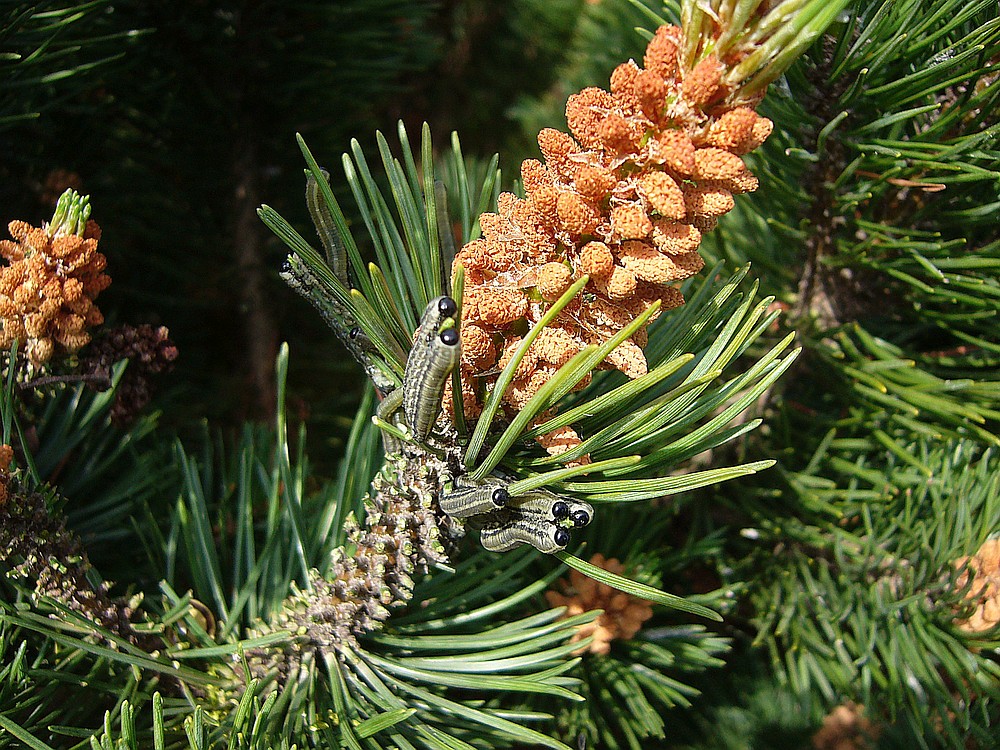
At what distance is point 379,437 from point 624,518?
0.23 meters

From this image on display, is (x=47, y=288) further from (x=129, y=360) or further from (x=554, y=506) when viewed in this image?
(x=554, y=506)

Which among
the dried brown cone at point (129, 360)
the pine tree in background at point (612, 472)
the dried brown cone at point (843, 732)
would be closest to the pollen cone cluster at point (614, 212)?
the pine tree in background at point (612, 472)

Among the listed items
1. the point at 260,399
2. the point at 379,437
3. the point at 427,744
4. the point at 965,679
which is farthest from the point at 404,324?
the point at 965,679

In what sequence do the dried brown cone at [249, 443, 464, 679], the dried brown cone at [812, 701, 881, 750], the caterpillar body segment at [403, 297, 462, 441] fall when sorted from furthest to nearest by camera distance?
the dried brown cone at [812, 701, 881, 750], the dried brown cone at [249, 443, 464, 679], the caterpillar body segment at [403, 297, 462, 441]

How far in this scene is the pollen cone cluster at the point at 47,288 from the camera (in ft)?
1.49

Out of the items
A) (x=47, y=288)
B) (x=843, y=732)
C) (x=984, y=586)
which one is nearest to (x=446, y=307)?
(x=47, y=288)

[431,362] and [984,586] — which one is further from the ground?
[431,362]

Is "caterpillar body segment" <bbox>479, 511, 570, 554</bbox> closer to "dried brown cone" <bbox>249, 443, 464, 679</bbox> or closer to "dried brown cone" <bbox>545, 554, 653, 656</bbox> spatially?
"dried brown cone" <bbox>249, 443, 464, 679</bbox>

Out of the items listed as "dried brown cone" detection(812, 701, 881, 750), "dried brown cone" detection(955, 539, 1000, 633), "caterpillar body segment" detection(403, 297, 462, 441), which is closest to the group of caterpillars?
"caterpillar body segment" detection(403, 297, 462, 441)

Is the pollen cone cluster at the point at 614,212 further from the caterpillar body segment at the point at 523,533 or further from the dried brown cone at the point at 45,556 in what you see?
the dried brown cone at the point at 45,556

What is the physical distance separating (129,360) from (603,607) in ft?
1.37

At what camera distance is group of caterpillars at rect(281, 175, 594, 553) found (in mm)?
371

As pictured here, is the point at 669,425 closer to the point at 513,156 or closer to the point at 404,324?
the point at 404,324

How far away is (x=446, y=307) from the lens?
364 mm
